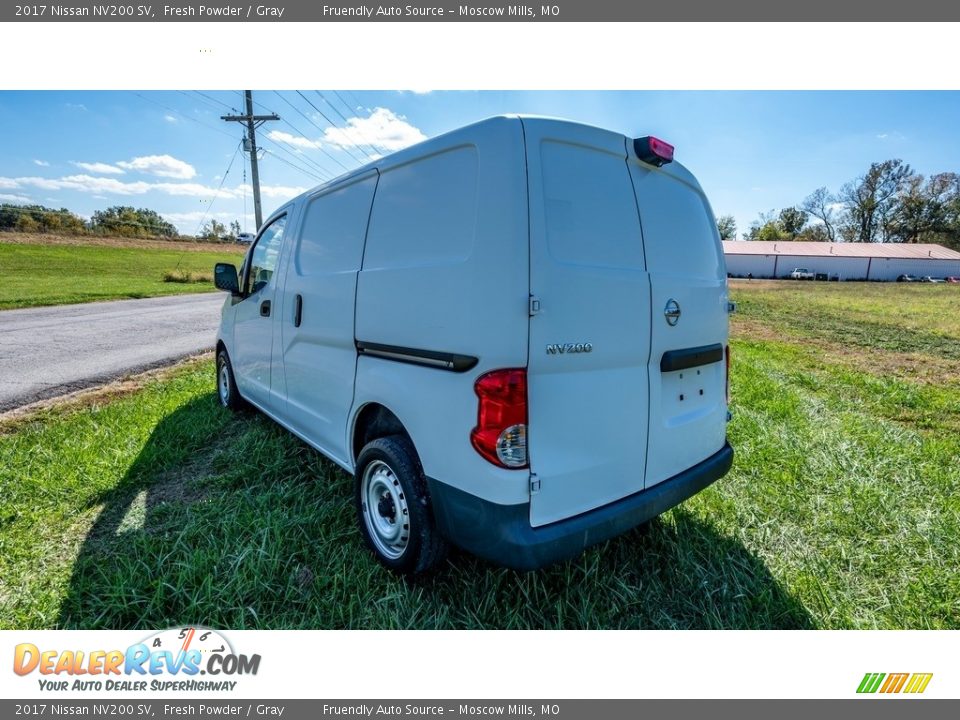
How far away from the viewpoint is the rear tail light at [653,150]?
7.34ft

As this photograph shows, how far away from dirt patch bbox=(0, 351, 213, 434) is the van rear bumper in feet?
15.5

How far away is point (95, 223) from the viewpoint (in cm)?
3666

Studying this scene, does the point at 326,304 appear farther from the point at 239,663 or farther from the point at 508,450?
the point at 239,663

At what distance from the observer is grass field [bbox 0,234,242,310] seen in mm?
15012

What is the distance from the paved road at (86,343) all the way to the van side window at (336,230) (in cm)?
420

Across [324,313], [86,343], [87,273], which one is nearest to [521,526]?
[324,313]

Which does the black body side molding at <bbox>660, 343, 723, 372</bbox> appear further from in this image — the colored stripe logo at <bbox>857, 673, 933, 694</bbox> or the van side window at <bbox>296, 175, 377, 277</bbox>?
the van side window at <bbox>296, 175, 377, 277</bbox>

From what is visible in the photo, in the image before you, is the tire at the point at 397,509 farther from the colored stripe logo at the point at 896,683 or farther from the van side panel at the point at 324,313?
the colored stripe logo at the point at 896,683

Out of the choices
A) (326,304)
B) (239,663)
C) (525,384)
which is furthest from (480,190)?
(239,663)

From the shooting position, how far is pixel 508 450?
1801 millimetres

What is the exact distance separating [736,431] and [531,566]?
3273 millimetres

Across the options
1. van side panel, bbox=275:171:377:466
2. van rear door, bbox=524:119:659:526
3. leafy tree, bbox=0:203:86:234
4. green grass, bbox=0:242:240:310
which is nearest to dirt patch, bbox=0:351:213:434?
van side panel, bbox=275:171:377:466

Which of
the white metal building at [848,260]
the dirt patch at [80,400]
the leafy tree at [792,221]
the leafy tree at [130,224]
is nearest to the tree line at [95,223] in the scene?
the leafy tree at [130,224]

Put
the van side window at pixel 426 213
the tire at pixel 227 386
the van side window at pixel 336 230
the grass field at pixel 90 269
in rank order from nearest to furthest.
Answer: the van side window at pixel 426 213 → the van side window at pixel 336 230 → the tire at pixel 227 386 → the grass field at pixel 90 269
